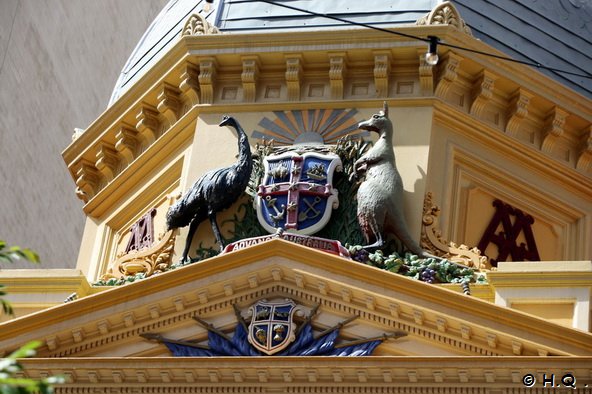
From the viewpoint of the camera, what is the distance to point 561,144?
33.2m

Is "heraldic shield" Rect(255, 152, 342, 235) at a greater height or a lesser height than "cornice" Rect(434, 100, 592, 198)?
lesser

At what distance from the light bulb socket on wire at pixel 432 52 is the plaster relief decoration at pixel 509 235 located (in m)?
2.76

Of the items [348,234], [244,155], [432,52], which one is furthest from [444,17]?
[348,234]

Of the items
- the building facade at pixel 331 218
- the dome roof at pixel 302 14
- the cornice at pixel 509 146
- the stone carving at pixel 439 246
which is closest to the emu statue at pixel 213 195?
the building facade at pixel 331 218

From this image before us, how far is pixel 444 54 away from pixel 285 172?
3.49 meters

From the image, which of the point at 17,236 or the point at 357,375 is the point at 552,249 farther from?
the point at 17,236

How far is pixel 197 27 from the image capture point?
3325 cm

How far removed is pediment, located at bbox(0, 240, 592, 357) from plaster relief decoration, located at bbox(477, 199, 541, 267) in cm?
572

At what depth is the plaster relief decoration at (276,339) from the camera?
2581cm

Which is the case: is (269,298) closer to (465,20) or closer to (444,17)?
(444,17)

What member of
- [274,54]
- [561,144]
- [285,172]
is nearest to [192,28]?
[274,54]

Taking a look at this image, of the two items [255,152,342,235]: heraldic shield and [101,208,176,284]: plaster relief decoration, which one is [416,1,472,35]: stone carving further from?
[101,208,176,284]: plaster relief decoration

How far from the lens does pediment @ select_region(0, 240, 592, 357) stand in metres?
25.8

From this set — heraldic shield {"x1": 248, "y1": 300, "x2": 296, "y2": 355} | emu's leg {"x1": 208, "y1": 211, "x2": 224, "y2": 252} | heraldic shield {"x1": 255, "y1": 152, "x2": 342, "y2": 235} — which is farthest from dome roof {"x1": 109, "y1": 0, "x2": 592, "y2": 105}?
heraldic shield {"x1": 248, "y1": 300, "x2": 296, "y2": 355}
